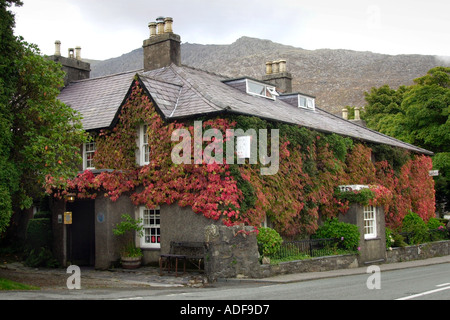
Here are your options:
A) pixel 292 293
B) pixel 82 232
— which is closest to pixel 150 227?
pixel 82 232

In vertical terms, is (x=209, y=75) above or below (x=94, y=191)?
above

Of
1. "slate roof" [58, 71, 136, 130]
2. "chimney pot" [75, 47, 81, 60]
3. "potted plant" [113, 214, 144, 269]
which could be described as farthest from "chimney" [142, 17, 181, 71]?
"potted plant" [113, 214, 144, 269]

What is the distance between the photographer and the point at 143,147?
2030 cm

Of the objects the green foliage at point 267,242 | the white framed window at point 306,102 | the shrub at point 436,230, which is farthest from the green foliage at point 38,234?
the shrub at point 436,230

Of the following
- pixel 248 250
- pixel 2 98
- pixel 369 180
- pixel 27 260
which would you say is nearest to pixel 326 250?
pixel 248 250

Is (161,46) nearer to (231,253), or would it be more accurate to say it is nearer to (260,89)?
(260,89)

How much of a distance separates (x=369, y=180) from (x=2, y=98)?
1794 cm

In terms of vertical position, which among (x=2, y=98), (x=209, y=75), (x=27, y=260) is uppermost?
(x=209, y=75)

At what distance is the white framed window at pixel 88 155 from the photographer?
22.0 meters

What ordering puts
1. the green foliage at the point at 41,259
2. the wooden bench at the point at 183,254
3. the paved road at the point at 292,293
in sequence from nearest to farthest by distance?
the paved road at the point at 292,293 < the wooden bench at the point at 183,254 < the green foliage at the point at 41,259

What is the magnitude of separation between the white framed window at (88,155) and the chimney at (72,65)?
Answer: 22.2ft

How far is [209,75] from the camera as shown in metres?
26.2

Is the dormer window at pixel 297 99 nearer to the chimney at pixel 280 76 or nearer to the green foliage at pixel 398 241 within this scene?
the chimney at pixel 280 76
